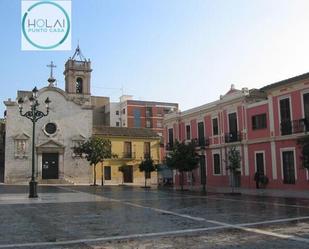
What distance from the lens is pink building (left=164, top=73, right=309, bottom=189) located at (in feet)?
95.0

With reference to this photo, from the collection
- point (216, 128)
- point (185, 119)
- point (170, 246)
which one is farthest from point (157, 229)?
point (185, 119)

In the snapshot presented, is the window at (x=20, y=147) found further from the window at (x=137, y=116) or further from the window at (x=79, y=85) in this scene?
the window at (x=137, y=116)

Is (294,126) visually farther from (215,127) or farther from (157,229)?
(157,229)

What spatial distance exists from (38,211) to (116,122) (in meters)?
80.1

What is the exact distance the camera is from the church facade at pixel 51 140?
179 feet

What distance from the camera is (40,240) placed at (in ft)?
32.2

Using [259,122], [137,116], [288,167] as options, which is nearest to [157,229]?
[288,167]

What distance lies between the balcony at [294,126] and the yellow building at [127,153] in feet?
93.9

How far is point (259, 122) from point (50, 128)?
31930mm

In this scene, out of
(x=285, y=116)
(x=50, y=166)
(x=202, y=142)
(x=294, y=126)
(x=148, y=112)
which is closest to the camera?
(x=294, y=126)

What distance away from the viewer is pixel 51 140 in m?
56.4

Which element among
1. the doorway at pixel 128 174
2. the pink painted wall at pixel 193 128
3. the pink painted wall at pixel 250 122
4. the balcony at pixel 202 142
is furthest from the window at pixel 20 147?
the pink painted wall at pixel 250 122

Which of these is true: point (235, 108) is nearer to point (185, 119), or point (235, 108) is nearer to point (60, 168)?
point (185, 119)

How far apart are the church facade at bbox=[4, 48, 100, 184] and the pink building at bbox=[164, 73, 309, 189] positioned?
62.6 ft
